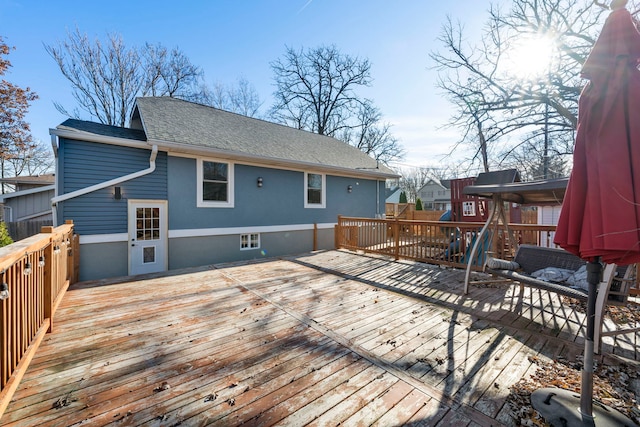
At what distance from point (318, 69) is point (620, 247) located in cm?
2197

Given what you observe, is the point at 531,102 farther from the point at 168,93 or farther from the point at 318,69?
the point at 168,93

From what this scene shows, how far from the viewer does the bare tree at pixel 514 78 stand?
8336 millimetres

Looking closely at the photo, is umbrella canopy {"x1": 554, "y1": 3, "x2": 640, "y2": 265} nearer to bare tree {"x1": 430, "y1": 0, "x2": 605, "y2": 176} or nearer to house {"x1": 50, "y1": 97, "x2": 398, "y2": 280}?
house {"x1": 50, "y1": 97, "x2": 398, "y2": 280}

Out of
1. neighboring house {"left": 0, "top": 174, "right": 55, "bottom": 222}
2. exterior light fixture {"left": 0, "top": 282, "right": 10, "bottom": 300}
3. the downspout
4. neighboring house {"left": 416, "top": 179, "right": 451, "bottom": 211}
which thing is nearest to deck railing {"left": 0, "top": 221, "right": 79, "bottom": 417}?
exterior light fixture {"left": 0, "top": 282, "right": 10, "bottom": 300}

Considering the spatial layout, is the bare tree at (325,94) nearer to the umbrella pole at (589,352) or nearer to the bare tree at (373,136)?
the bare tree at (373,136)

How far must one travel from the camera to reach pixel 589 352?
1.70 metres

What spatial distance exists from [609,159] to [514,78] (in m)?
10.2

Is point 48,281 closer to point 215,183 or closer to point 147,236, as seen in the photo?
point 147,236

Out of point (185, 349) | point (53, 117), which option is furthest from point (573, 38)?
point (53, 117)

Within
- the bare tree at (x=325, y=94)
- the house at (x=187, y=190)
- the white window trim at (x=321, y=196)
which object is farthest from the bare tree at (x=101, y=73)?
the white window trim at (x=321, y=196)

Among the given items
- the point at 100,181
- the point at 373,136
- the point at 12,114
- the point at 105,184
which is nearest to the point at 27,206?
the point at 12,114

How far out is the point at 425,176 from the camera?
49.6 metres

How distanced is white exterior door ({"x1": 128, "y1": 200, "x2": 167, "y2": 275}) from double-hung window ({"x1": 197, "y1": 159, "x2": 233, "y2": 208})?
97 centimetres

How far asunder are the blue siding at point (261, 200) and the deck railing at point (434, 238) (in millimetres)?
1453
